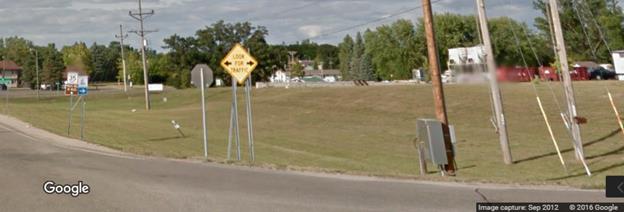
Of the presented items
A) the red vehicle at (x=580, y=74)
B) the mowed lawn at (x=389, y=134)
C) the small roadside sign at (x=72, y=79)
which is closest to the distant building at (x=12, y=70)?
the mowed lawn at (x=389, y=134)

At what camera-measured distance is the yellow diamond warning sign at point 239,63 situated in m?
18.5

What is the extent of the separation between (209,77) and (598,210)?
45.1ft

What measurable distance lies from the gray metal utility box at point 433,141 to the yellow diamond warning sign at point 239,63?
497cm

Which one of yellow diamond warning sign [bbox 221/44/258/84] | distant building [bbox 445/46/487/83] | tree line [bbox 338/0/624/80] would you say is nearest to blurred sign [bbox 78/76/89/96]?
yellow diamond warning sign [bbox 221/44/258/84]

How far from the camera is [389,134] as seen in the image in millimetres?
34094

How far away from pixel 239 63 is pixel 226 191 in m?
8.11

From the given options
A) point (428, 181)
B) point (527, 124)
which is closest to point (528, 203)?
point (428, 181)

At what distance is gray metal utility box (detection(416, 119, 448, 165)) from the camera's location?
16.6m

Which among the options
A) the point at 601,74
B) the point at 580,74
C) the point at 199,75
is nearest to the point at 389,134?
the point at 199,75

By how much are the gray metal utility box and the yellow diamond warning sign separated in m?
4.97

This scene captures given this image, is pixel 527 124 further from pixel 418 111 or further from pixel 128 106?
pixel 128 106

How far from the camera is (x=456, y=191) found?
435 inches

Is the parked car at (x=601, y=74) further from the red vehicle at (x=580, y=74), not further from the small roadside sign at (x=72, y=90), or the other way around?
the small roadside sign at (x=72, y=90)

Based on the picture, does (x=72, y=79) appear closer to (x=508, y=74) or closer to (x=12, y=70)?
(x=508, y=74)
